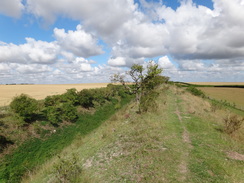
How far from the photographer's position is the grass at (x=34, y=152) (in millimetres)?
12594

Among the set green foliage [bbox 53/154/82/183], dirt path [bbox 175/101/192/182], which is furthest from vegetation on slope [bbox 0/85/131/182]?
dirt path [bbox 175/101/192/182]

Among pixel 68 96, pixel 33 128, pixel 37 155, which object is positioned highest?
pixel 68 96

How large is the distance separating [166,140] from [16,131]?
58.3ft

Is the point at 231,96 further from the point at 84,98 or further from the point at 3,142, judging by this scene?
the point at 3,142

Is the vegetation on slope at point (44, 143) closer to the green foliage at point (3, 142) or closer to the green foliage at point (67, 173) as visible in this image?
the green foliage at point (3, 142)

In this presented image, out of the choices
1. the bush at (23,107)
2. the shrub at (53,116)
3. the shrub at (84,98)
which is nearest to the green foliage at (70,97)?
the shrub at (84,98)

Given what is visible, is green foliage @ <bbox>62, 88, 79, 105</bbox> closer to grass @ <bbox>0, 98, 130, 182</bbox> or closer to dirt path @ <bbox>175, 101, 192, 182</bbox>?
grass @ <bbox>0, 98, 130, 182</bbox>

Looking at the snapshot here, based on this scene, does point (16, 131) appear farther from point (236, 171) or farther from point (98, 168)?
point (236, 171)

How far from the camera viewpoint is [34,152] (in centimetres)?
1598

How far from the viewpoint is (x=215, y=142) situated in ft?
41.0

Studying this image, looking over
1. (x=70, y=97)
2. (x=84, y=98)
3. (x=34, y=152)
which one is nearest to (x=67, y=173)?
(x=34, y=152)

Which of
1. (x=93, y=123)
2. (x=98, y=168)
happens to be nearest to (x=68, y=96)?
(x=93, y=123)

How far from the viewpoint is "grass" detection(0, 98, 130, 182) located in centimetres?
1259

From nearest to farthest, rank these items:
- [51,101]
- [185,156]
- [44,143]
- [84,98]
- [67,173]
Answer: [67,173] → [185,156] → [44,143] → [51,101] → [84,98]
